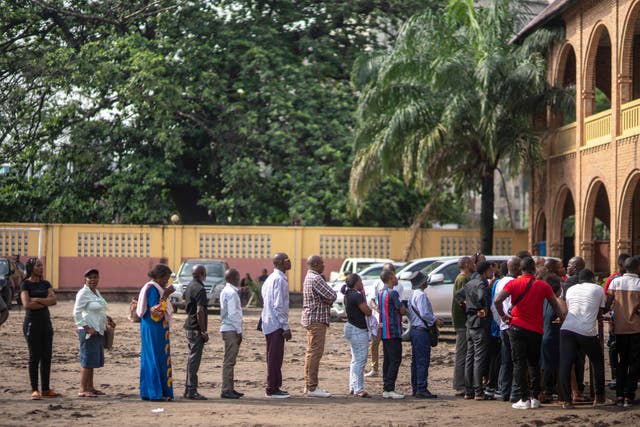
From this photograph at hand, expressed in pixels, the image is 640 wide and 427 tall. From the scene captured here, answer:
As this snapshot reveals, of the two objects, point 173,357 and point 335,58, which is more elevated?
point 335,58

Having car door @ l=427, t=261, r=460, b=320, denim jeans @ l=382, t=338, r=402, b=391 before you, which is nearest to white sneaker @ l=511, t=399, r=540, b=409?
denim jeans @ l=382, t=338, r=402, b=391

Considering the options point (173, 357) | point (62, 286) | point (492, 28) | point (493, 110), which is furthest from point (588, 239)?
point (62, 286)

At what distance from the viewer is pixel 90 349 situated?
545 inches

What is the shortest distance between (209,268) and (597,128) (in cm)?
1232

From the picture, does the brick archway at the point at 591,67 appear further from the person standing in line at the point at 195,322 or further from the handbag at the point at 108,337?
the handbag at the point at 108,337

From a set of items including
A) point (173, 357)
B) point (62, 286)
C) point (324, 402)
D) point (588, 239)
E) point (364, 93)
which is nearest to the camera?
point (324, 402)

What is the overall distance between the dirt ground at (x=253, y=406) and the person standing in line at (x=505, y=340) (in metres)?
0.26

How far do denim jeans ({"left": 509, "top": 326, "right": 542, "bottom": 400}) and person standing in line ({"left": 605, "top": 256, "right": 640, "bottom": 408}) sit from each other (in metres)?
1.09

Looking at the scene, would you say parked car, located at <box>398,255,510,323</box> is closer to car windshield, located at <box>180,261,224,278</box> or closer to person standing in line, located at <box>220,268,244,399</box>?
person standing in line, located at <box>220,268,244,399</box>

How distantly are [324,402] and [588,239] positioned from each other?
1704 cm

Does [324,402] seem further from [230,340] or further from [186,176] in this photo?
[186,176]

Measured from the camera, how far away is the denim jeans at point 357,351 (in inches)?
568

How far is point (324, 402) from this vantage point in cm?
1410

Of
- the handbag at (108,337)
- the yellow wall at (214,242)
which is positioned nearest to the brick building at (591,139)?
the yellow wall at (214,242)
